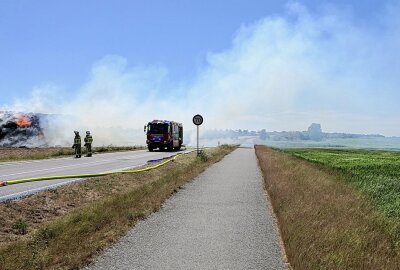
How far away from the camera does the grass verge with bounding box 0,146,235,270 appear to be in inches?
266

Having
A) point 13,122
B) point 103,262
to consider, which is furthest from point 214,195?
point 13,122

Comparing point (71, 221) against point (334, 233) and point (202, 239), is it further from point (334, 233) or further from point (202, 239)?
point (334, 233)

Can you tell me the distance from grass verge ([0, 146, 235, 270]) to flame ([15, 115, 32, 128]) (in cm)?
4886

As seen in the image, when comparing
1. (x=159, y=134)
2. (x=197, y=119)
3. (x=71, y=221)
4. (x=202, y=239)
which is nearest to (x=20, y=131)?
(x=159, y=134)

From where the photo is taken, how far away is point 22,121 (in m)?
61.4

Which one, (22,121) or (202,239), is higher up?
(22,121)

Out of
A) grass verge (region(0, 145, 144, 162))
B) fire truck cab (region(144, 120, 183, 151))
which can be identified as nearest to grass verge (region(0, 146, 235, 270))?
grass verge (region(0, 145, 144, 162))

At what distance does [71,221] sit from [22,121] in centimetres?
5718

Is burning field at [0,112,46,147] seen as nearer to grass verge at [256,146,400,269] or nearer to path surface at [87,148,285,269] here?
path surface at [87,148,285,269]

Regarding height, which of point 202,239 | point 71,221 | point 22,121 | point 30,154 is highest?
point 22,121

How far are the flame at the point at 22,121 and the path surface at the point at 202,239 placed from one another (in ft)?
173

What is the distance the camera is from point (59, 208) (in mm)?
11867

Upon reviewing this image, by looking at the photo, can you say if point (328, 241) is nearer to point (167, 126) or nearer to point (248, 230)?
point (248, 230)

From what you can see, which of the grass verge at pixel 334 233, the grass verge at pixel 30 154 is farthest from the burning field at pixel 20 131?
the grass verge at pixel 334 233
